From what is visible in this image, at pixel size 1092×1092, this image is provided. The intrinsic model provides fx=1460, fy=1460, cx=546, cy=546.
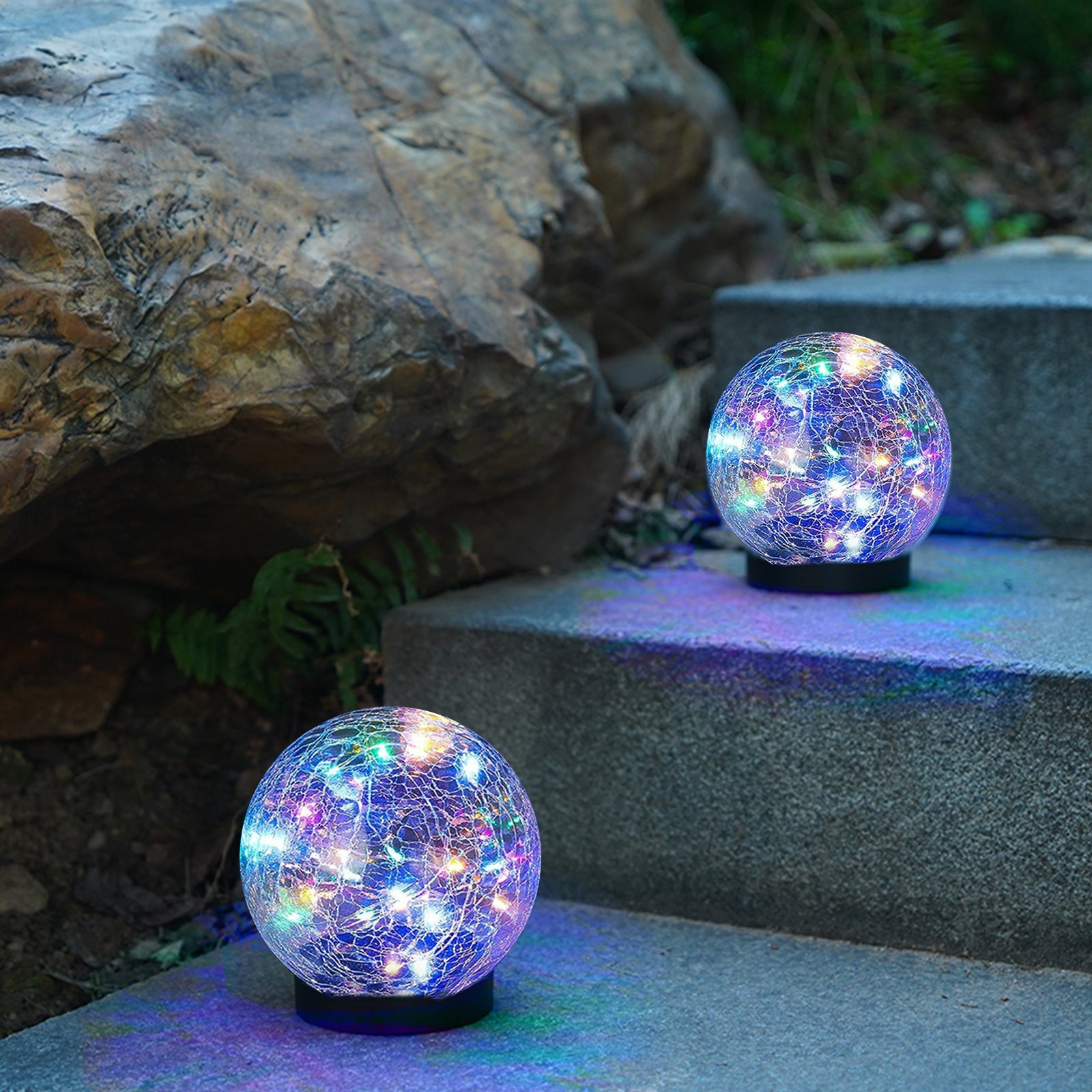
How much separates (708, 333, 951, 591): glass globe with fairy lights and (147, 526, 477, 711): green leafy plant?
62 cm

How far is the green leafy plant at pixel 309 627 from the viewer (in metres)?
2.76

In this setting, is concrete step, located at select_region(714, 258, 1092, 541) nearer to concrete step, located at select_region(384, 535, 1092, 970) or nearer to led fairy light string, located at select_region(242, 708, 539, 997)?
concrete step, located at select_region(384, 535, 1092, 970)

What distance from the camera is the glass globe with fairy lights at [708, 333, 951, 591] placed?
2.53m

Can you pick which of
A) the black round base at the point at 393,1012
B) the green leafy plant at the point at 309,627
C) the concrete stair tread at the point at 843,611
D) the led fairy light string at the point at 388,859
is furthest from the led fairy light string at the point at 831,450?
the black round base at the point at 393,1012

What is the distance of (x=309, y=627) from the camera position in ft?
9.22

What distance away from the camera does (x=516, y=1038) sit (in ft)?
6.88

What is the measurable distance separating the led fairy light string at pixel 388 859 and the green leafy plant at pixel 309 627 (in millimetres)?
724

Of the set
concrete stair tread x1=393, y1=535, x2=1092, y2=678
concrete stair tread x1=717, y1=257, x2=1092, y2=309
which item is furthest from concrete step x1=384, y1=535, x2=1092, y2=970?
concrete stair tread x1=717, y1=257, x2=1092, y2=309

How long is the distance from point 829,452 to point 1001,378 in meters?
0.88

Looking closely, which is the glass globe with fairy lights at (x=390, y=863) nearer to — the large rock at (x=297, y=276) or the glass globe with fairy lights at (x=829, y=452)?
the large rock at (x=297, y=276)

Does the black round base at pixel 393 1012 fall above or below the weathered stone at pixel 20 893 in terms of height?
above

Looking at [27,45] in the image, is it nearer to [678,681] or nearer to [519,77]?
[519,77]

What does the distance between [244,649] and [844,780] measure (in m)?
1.16

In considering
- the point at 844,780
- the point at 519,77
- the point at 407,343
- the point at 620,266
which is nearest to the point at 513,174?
the point at 519,77
